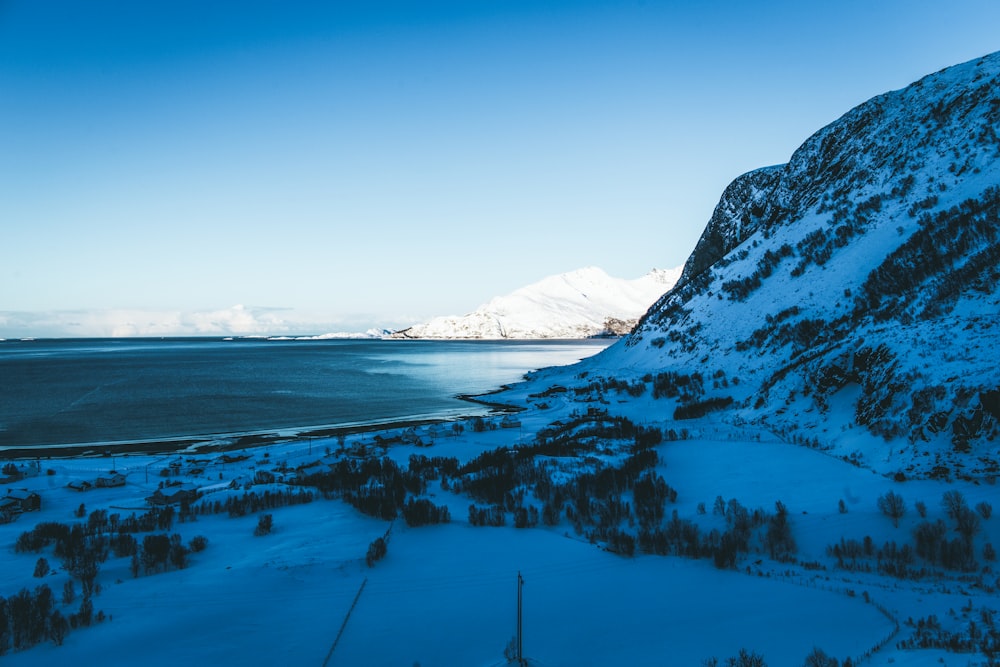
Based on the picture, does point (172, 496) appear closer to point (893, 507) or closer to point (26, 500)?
point (26, 500)

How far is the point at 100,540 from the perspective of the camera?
13508 mm

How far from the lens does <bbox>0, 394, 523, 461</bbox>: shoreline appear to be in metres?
32.4

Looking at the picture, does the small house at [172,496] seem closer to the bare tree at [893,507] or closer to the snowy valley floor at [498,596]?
the snowy valley floor at [498,596]

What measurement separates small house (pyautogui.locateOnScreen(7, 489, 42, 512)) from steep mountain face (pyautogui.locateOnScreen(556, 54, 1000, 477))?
2720 centimetres

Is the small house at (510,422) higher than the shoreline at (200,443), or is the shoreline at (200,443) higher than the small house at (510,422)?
the small house at (510,422)

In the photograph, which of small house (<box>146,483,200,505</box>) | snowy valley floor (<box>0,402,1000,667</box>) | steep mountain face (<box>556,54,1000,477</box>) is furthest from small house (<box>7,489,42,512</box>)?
steep mountain face (<box>556,54,1000,477</box>)

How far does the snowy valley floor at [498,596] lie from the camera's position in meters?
8.53

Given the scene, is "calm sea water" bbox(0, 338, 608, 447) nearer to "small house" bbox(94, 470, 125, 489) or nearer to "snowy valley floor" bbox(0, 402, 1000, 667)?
"small house" bbox(94, 470, 125, 489)

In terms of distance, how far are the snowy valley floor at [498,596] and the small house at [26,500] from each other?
154 centimetres

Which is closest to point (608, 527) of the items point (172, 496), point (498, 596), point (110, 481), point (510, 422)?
point (498, 596)

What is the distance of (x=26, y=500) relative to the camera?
17.9 m

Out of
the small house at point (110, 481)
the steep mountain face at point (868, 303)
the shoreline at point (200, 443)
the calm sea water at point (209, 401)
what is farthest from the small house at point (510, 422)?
the small house at point (110, 481)

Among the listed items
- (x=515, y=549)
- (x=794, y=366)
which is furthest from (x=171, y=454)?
(x=794, y=366)

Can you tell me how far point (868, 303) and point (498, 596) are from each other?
32267mm
